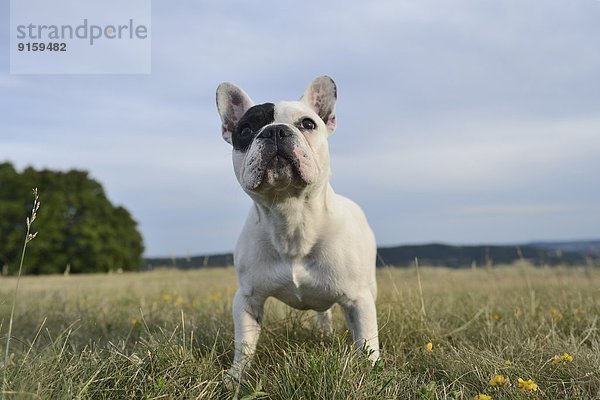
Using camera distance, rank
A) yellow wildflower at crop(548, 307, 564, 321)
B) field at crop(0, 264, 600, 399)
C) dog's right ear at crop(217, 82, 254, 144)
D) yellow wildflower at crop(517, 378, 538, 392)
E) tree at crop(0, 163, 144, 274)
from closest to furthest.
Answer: yellow wildflower at crop(517, 378, 538, 392) → field at crop(0, 264, 600, 399) → dog's right ear at crop(217, 82, 254, 144) → yellow wildflower at crop(548, 307, 564, 321) → tree at crop(0, 163, 144, 274)

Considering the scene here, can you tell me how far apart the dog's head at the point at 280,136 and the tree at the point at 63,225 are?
27.5 metres

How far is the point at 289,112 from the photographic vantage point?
392 cm

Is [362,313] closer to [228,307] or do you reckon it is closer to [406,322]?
[406,322]

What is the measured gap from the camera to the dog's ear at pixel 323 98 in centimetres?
429

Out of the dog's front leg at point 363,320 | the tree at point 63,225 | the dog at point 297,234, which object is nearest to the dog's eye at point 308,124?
the dog at point 297,234

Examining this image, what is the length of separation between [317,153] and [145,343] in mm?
1817

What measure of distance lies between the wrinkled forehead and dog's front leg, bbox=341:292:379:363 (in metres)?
1.37

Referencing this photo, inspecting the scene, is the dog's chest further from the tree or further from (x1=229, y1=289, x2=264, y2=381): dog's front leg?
the tree

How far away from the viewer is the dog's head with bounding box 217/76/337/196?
3.57m

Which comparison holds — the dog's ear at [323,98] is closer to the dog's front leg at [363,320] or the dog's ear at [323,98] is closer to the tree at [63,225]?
the dog's front leg at [363,320]

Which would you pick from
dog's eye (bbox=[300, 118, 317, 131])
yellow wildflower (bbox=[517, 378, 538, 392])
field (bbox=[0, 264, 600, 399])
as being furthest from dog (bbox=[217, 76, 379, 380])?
yellow wildflower (bbox=[517, 378, 538, 392])

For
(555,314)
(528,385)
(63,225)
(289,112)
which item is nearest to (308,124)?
(289,112)

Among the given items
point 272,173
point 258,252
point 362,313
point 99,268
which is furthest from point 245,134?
point 99,268

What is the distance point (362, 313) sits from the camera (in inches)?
160
